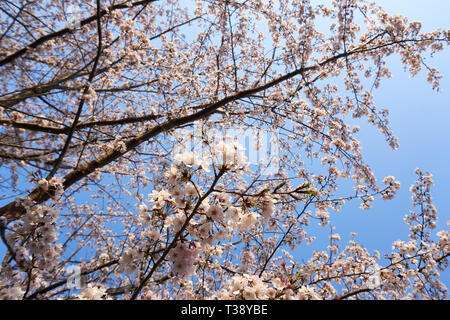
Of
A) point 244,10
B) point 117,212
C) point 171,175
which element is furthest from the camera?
point 117,212

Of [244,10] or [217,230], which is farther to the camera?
[244,10]

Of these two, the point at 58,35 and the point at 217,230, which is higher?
the point at 58,35

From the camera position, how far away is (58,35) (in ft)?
14.1

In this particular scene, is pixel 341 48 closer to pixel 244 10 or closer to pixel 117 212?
pixel 244 10

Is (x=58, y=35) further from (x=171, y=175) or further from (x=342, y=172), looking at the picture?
(x=342, y=172)

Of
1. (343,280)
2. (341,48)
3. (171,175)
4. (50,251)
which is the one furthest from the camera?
(341,48)

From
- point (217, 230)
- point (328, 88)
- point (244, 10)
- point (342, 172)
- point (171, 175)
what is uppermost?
point (244, 10)

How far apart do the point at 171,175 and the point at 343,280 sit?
4291mm

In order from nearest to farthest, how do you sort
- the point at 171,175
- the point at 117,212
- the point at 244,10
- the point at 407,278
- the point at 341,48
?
1. the point at 171,175
2. the point at 407,278
3. the point at 341,48
4. the point at 244,10
5. the point at 117,212

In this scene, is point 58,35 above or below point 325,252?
above

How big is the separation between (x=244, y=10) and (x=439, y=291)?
21.0 feet

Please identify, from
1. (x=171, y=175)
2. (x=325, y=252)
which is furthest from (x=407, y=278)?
(x=171, y=175)

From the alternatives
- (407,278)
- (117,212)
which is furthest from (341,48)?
(117,212)

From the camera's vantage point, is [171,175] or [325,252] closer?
[171,175]
